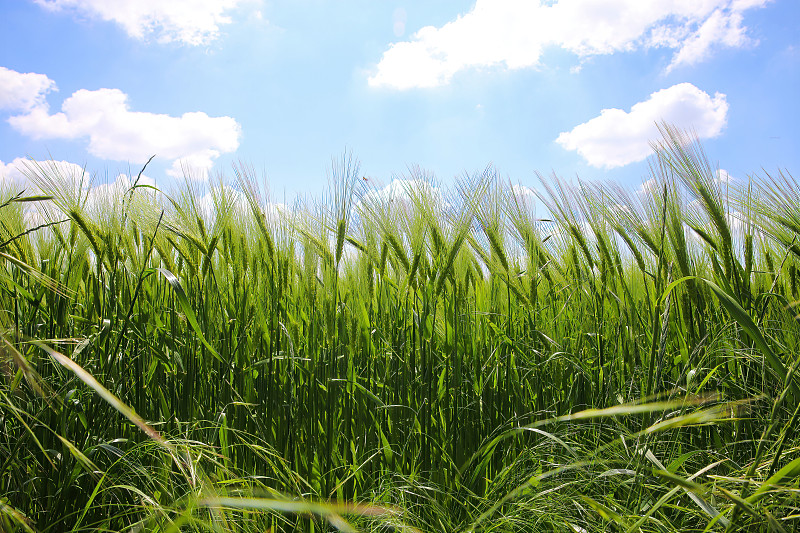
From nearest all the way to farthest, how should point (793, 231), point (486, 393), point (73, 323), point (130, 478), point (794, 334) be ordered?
point (130, 478) < point (794, 334) < point (793, 231) < point (486, 393) < point (73, 323)

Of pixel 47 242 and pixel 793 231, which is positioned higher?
pixel 47 242

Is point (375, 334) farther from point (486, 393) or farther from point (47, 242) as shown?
point (47, 242)

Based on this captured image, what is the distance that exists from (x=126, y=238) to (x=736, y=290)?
79.3 inches

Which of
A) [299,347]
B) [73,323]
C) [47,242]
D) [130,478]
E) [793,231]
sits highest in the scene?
[47,242]

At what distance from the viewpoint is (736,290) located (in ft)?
4.99

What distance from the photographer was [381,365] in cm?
190

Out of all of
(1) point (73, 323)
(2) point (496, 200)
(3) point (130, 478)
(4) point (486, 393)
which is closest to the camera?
(3) point (130, 478)

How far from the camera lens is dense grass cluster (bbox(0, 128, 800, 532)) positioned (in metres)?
1.25

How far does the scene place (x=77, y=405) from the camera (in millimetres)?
1308

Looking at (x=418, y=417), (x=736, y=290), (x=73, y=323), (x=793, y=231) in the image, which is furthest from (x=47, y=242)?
(x=793, y=231)

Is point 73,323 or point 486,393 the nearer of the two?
point 486,393

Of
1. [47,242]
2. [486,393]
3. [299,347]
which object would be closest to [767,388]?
[486,393]

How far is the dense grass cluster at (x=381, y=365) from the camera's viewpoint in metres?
1.25

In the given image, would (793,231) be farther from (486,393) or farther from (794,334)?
(486,393)
